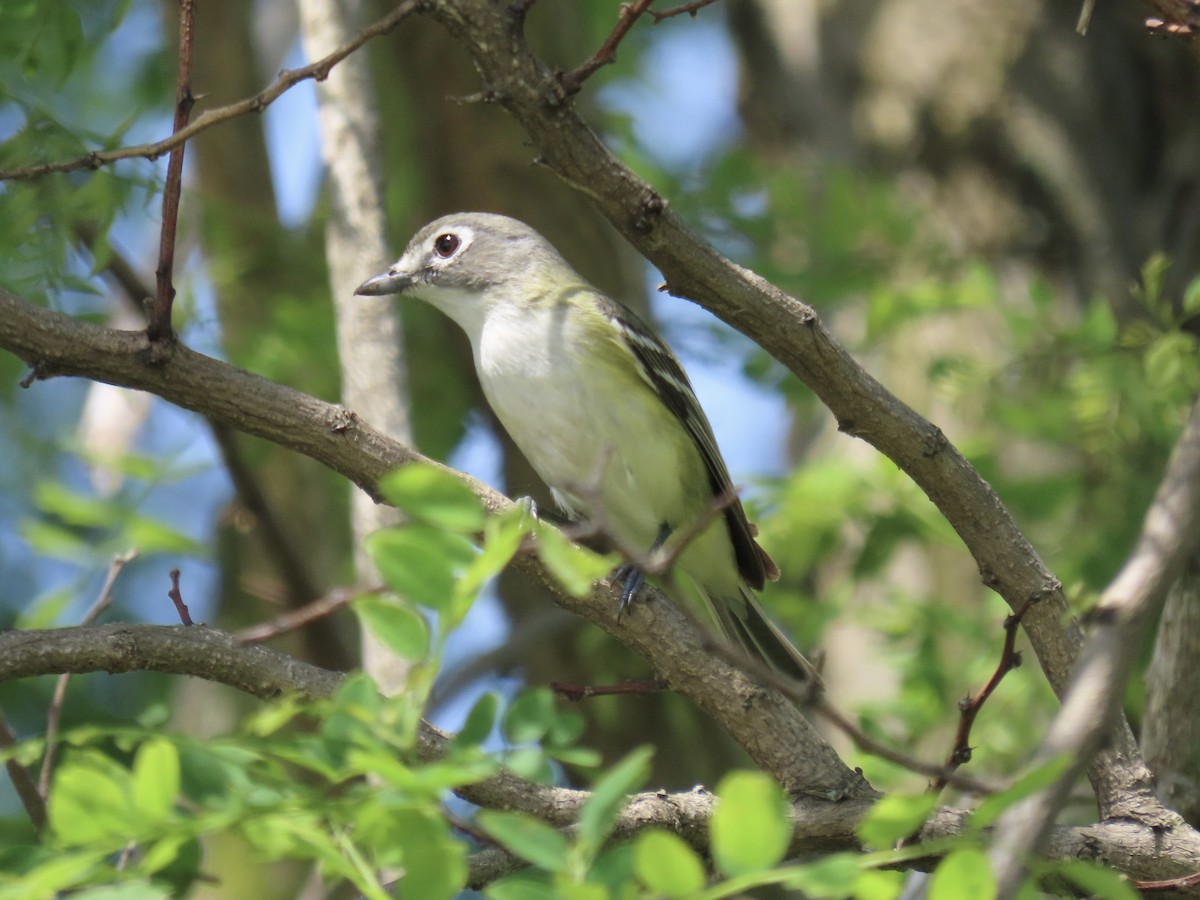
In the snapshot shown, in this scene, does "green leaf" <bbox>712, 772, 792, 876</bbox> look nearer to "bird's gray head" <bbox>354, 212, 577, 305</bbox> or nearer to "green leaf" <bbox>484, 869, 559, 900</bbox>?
"green leaf" <bbox>484, 869, 559, 900</bbox>

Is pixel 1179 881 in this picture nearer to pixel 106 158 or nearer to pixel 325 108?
pixel 106 158

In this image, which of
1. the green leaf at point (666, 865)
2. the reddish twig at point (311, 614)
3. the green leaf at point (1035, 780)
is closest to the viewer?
the green leaf at point (666, 865)

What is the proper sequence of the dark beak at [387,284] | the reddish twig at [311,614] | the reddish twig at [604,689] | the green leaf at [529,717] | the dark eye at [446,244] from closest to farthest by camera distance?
the reddish twig at [311,614], the green leaf at [529,717], the reddish twig at [604,689], the dark beak at [387,284], the dark eye at [446,244]

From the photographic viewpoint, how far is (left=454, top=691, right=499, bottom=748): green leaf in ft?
7.00

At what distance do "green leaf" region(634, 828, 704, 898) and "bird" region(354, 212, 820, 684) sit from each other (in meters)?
3.32

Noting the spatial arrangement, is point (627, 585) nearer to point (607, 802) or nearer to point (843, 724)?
point (843, 724)

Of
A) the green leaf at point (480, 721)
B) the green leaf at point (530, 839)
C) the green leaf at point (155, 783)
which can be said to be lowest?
the green leaf at point (530, 839)

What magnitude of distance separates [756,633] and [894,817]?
355 centimetres

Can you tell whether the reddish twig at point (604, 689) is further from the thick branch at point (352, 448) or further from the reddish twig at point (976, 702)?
the reddish twig at point (976, 702)

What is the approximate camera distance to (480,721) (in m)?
2.18

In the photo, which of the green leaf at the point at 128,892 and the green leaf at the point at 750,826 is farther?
the green leaf at the point at 128,892

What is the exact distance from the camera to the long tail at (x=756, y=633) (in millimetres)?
5105

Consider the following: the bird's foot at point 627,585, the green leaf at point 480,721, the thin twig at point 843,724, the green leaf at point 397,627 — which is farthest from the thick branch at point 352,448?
the green leaf at point 397,627

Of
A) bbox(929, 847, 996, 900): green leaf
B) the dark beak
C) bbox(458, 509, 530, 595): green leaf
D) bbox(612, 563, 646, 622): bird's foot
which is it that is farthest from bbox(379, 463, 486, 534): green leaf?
the dark beak
